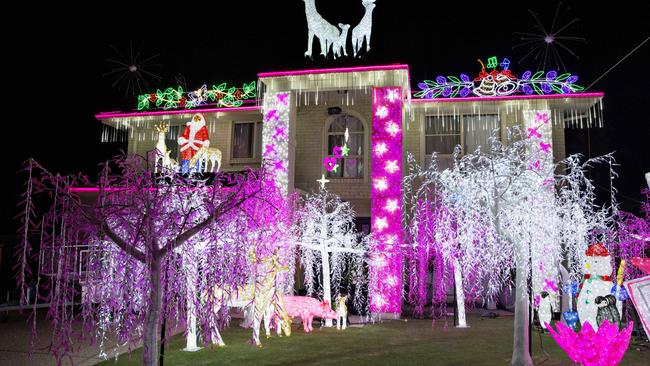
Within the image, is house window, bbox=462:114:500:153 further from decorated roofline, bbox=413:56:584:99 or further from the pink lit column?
the pink lit column

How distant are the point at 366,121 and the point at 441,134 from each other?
2661 mm

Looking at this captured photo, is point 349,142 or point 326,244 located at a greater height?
point 349,142

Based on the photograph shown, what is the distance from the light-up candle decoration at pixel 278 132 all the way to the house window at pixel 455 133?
16.7 ft

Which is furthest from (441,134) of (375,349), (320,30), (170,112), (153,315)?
(153,315)

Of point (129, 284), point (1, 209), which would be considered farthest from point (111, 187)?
point (1, 209)

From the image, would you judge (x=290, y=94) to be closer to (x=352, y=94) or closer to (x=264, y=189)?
(x=352, y=94)

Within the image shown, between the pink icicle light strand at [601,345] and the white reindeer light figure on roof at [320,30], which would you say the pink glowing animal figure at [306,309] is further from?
the white reindeer light figure on roof at [320,30]

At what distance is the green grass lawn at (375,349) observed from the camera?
8.99 metres

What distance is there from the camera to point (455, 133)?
1747 centimetres

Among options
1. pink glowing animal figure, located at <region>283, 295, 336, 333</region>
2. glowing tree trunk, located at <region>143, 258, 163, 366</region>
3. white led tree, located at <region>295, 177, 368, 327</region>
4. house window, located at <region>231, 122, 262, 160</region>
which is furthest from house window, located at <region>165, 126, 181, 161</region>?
glowing tree trunk, located at <region>143, 258, 163, 366</region>

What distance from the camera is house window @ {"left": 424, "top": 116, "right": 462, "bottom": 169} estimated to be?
1748cm

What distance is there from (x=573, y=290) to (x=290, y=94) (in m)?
9.75

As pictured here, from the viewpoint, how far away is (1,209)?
2198cm

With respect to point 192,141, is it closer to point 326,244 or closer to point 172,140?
point 172,140
